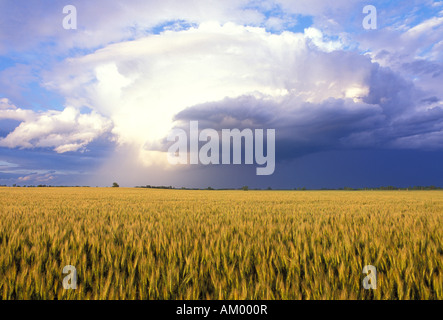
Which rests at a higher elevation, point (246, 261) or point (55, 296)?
point (246, 261)

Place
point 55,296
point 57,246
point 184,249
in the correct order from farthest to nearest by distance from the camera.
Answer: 1. point 57,246
2. point 184,249
3. point 55,296

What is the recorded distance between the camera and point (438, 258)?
3.50 metres

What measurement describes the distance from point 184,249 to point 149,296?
134cm

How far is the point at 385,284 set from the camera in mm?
2703

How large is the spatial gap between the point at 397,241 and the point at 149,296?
418 cm

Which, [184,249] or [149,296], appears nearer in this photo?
[149,296]

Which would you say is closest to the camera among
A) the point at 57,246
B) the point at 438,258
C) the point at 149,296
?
the point at 149,296
